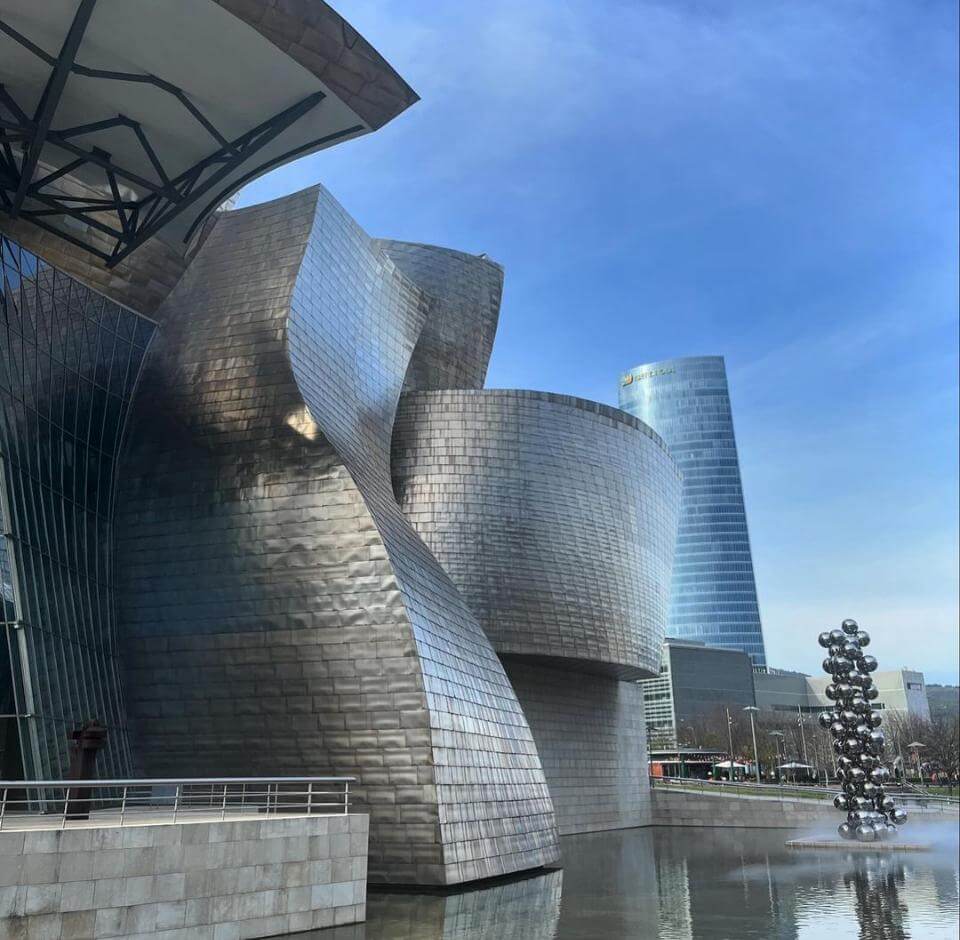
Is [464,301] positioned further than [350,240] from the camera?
Yes

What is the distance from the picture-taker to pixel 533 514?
31.1 metres

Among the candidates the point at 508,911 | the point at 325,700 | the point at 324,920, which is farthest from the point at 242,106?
the point at 508,911

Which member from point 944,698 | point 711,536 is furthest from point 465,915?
point 944,698

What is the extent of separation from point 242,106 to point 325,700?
11.6 metres

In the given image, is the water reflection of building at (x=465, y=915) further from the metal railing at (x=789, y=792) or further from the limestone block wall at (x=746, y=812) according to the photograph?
the metal railing at (x=789, y=792)

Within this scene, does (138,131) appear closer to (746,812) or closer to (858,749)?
(858,749)

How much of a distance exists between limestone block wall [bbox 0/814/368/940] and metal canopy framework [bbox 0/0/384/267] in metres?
11.4

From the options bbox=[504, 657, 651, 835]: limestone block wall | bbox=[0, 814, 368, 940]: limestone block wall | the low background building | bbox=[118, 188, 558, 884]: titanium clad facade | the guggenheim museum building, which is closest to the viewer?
bbox=[0, 814, 368, 940]: limestone block wall

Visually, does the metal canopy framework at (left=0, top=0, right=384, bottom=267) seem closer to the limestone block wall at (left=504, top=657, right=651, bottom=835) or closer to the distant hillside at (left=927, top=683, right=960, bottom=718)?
the limestone block wall at (left=504, top=657, right=651, bottom=835)

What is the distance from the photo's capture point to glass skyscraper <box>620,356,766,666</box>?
460 ft

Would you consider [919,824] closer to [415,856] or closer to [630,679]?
Result: [630,679]

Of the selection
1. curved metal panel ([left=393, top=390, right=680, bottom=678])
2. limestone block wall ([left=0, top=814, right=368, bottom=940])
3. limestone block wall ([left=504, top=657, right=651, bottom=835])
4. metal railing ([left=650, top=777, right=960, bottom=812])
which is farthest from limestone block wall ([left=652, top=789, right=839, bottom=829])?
limestone block wall ([left=0, top=814, right=368, bottom=940])

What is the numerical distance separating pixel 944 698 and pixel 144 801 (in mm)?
147277

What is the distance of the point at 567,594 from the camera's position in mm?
31219
